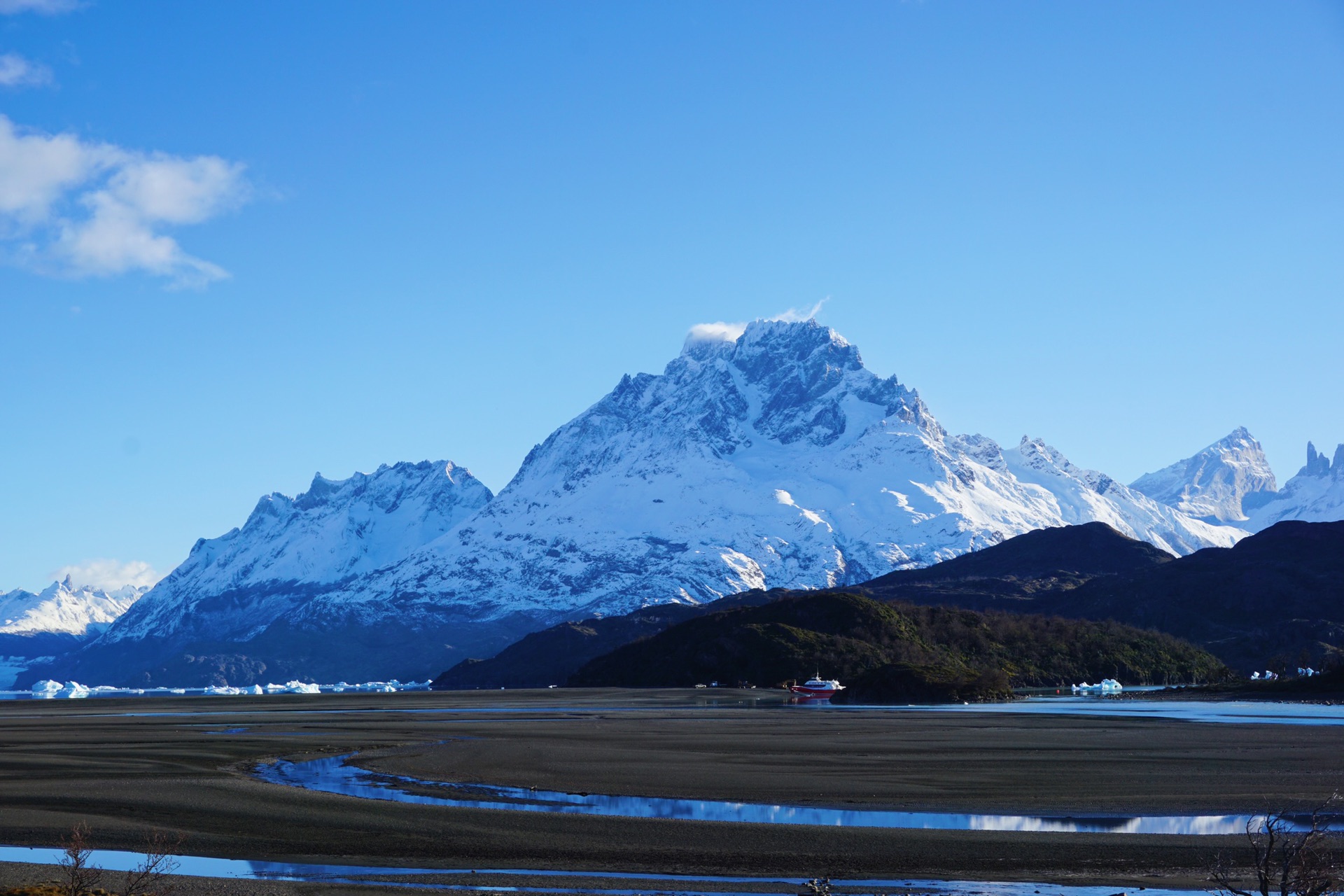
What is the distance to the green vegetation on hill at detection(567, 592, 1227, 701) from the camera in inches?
6353

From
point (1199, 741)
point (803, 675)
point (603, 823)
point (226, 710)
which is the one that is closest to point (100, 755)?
point (603, 823)

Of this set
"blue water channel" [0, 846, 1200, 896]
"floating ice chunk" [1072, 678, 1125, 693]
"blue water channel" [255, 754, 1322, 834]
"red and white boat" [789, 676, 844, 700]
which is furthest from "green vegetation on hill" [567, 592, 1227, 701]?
"blue water channel" [0, 846, 1200, 896]

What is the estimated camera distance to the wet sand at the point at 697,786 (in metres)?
27.7

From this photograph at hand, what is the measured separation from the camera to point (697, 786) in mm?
40125

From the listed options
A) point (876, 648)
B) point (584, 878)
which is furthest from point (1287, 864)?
point (876, 648)

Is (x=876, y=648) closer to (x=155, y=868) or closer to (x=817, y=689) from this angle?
(x=817, y=689)

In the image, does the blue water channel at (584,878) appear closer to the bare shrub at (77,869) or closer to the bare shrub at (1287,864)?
the bare shrub at (77,869)

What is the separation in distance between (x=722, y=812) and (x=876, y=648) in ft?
428

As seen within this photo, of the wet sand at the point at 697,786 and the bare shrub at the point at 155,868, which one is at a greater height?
the bare shrub at the point at 155,868

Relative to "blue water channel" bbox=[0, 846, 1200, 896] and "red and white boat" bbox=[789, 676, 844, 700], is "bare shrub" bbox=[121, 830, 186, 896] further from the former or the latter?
"red and white boat" bbox=[789, 676, 844, 700]

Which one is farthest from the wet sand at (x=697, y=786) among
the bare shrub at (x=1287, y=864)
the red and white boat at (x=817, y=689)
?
the red and white boat at (x=817, y=689)

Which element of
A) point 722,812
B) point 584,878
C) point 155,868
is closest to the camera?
point 584,878

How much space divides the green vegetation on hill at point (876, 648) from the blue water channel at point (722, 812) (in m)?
113

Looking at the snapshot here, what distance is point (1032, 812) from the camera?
34.0 metres
